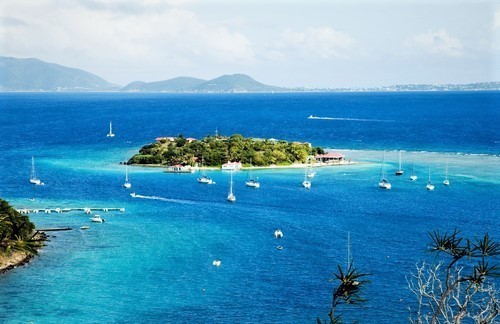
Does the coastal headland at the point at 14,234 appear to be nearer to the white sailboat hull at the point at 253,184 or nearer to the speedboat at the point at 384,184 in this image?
the white sailboat hull at the point at 253,184

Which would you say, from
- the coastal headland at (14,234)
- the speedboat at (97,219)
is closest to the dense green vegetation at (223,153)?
the speedboat at (97,219)

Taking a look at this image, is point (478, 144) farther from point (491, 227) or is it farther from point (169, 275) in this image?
point (169, 275)

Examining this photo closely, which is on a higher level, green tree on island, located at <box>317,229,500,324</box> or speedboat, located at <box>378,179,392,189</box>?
green tree on island, located at <box>317,229,500,324</box>

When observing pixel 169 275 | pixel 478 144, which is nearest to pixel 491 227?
pixel 169 275

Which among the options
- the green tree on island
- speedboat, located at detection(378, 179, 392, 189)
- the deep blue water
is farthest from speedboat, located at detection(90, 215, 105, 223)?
speedboat, located at detection(378, 179, 392, 189)

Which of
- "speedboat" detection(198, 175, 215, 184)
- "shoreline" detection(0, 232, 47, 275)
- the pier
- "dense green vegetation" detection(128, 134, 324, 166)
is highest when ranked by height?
"dense green vegetation" detection(128, 134, 324, 166)

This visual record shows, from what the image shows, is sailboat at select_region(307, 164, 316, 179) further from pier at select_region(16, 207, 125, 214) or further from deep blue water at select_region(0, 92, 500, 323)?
pier at select_region(16, 207, 125, 214)

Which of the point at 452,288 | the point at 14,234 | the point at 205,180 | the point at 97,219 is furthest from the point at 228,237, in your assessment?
the point at 452,288

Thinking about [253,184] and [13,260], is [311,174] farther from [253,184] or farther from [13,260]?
[13,260]
